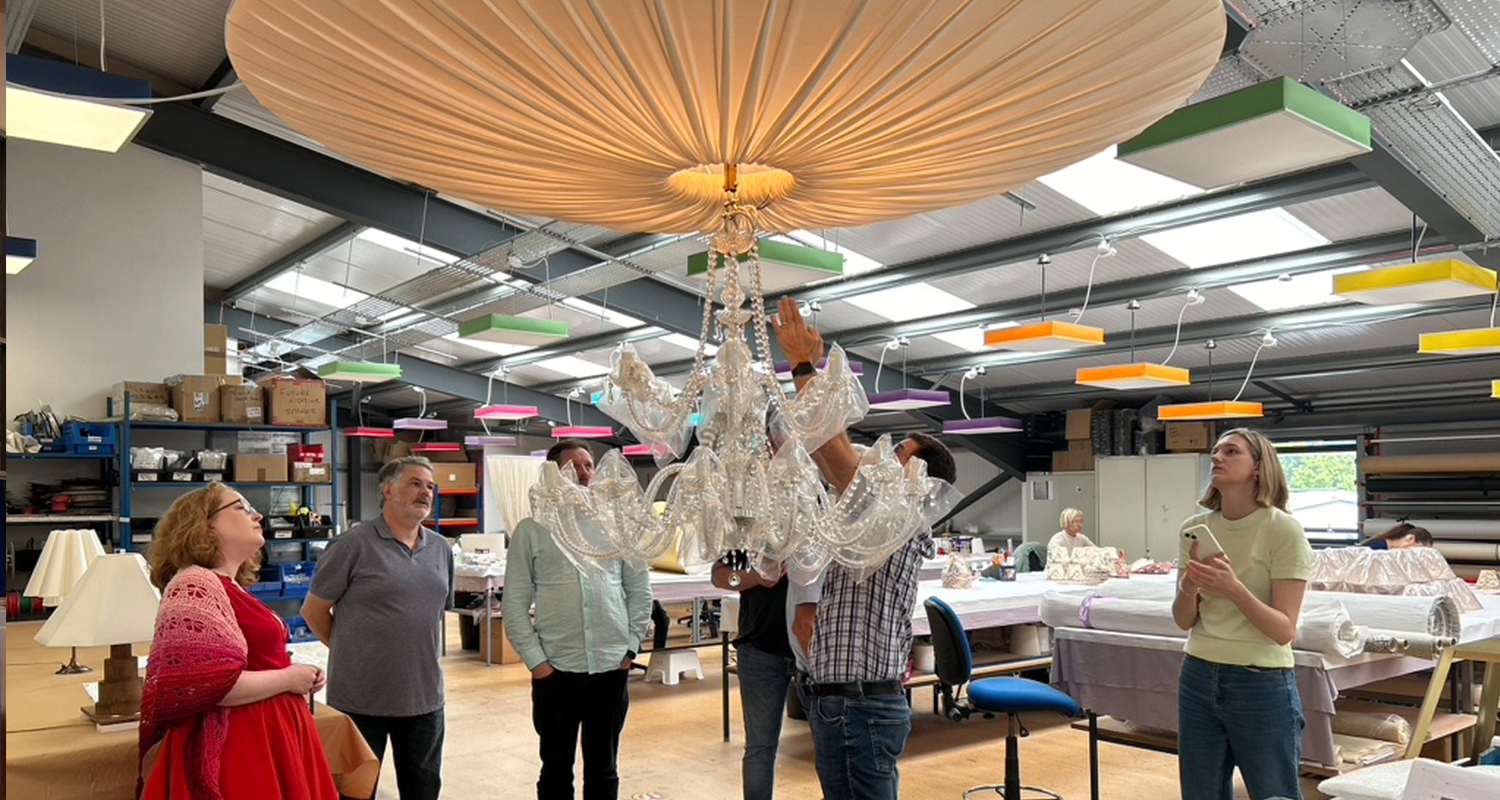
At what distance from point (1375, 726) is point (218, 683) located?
4116 millimetres

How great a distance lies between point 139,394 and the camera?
7695 mm

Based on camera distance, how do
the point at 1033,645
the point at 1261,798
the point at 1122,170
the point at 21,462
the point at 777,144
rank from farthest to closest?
the point at 1122,170 < the point at 21,462 < the point at 1033,645 < the point at 1261,798 < the point at 777,144

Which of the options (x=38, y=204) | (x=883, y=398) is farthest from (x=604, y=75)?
(x=883, y=398)

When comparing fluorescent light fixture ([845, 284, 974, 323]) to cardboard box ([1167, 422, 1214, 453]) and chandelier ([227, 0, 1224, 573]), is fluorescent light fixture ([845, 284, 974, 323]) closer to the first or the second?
cardboard box ([1167, 422, 1214, 453])

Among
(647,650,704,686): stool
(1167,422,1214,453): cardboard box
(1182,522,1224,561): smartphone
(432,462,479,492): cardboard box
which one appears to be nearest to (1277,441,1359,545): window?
(1167,422,1214,453): cardboard box

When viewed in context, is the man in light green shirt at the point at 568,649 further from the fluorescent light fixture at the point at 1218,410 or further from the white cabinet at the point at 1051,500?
the white cabinet at the point at 1051,500

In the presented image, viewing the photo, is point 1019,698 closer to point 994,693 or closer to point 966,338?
point 994,693

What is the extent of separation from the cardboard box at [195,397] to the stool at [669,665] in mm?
3685

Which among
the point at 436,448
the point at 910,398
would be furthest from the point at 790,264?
the point at 436,448

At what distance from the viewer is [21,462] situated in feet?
25.3

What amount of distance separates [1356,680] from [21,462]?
26.8ft

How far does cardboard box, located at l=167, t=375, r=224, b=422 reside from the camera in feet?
25.8

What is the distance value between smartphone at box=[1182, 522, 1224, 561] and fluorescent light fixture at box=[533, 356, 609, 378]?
46.7 feet

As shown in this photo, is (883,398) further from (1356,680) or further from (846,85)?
(846,85)
